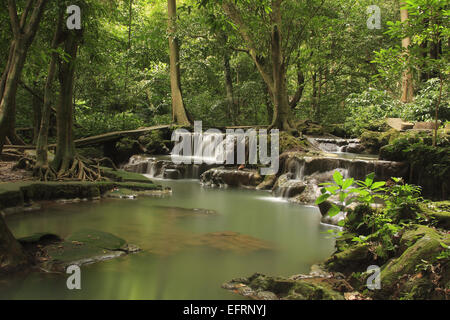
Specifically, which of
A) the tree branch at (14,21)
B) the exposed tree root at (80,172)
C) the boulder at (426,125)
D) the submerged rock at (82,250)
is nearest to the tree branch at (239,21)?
the boulder at (426,125)

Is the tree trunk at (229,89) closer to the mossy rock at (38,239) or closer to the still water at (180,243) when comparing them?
the still water at (180,243)

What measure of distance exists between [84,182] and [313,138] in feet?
34.3

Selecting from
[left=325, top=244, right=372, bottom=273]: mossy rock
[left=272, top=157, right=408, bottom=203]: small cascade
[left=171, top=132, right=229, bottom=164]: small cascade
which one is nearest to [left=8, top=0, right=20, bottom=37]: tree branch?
[left=325, top=244, right=372, bottom=273]: mossy rock

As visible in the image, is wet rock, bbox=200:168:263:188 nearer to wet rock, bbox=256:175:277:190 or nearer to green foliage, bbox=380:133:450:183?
wet rock, bbox=256:175:277:190

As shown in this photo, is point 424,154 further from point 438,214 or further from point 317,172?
point 438,214

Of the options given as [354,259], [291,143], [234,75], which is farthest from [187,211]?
[234,75]

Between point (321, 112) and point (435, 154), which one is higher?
point (321, 112)

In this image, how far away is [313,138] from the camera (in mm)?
16453

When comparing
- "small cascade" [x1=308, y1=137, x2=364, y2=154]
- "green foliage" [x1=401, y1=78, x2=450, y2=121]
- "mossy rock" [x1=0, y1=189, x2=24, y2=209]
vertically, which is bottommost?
"mossy rock" [x1=0, y1=189, x2=24, y2=209]

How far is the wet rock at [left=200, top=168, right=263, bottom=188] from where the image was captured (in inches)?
499

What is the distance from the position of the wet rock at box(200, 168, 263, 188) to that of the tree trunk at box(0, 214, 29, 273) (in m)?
8.91

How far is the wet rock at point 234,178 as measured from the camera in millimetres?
12664
